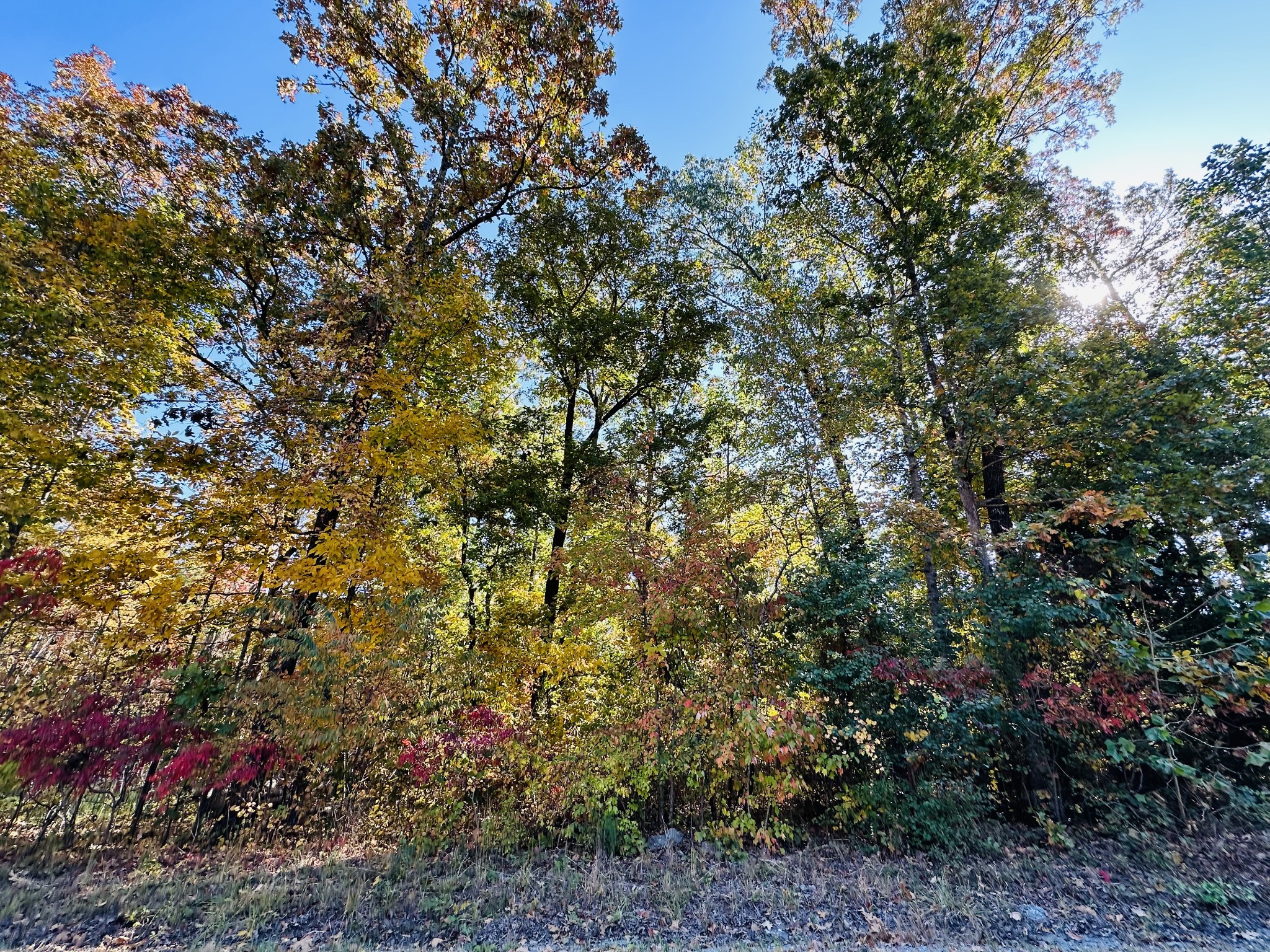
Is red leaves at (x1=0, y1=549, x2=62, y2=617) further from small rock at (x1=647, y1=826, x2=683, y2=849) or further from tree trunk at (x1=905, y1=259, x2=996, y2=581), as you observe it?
tree trunk at (x1=905, y1=259, x2=996, y2=581)

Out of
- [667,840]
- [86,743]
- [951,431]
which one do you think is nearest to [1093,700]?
[951,431]

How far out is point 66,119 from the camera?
7133mm

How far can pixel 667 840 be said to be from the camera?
215 inches

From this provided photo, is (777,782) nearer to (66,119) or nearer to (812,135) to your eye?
(812,135)

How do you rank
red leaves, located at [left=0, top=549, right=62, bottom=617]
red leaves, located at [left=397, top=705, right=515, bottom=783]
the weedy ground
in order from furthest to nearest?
red leaves, located at [left=397, top=705, right=515, bottom=783]
red leaves, located at [left=0, top=549, right=62, bottom=617]
the weedy ground

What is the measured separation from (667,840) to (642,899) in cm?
137

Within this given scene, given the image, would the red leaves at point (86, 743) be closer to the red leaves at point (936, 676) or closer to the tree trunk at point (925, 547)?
the red leaves at point (936, 676)

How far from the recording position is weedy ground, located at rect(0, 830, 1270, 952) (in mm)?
3525

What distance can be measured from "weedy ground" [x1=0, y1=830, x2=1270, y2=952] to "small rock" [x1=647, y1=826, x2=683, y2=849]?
1.07 ft

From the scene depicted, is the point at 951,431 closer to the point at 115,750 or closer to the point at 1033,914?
the point at 1033,914

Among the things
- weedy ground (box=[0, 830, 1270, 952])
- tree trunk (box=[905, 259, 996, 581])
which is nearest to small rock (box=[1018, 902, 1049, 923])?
weedy ground (box=[0, 830, 1270, 952])

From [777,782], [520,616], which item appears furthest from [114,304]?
[777,782]

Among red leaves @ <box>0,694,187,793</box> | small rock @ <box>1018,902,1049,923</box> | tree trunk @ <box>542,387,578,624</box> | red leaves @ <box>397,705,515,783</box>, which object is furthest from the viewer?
tree trunk @ <box>542,387,578,624</box>

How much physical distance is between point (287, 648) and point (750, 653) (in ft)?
18.3
